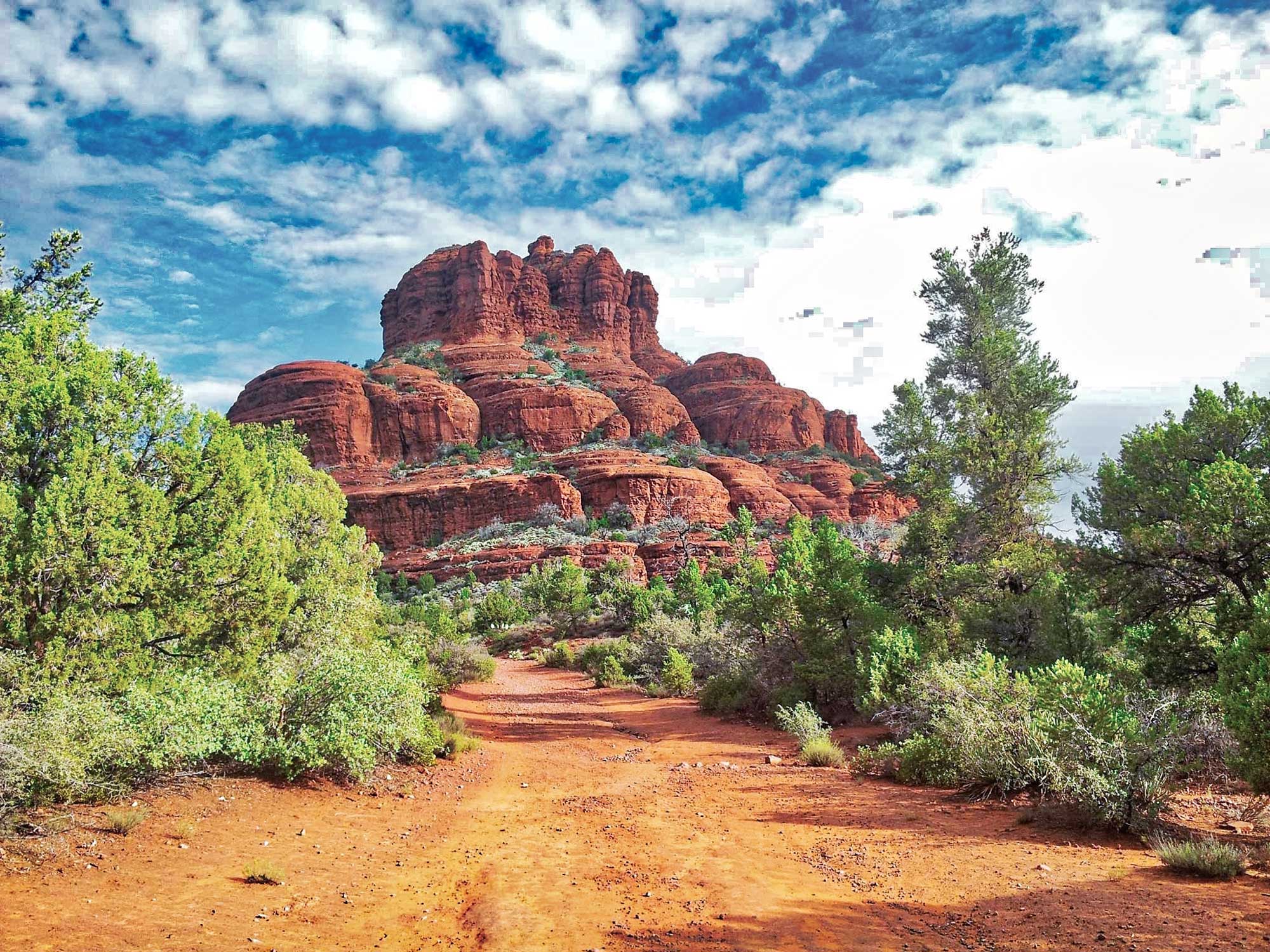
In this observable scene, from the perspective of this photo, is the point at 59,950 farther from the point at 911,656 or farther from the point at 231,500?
the point at 911,656

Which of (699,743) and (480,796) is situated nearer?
(480,796)

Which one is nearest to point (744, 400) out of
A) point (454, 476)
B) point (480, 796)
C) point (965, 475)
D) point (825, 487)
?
point (825, 487)

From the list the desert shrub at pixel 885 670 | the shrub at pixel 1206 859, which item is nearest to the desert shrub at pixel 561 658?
the desert shrub at pixel 885 670

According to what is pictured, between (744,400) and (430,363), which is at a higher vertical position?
(430,363)

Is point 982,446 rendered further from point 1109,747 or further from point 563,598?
point 563,598

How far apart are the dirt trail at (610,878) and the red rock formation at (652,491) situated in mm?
59469

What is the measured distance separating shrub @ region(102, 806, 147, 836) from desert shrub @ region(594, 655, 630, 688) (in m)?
19.4

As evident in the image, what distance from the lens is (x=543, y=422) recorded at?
8450 cm

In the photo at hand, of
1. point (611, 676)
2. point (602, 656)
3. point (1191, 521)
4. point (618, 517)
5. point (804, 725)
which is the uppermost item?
point (618, 517)

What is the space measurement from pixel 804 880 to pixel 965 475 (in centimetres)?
1389

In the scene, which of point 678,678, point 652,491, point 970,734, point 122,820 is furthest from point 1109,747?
point 652,491

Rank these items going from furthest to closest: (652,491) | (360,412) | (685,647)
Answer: (360,412)
(652,491)
(685,647)

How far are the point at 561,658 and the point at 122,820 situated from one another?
27461 millimetres

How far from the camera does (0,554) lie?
7.21 m
